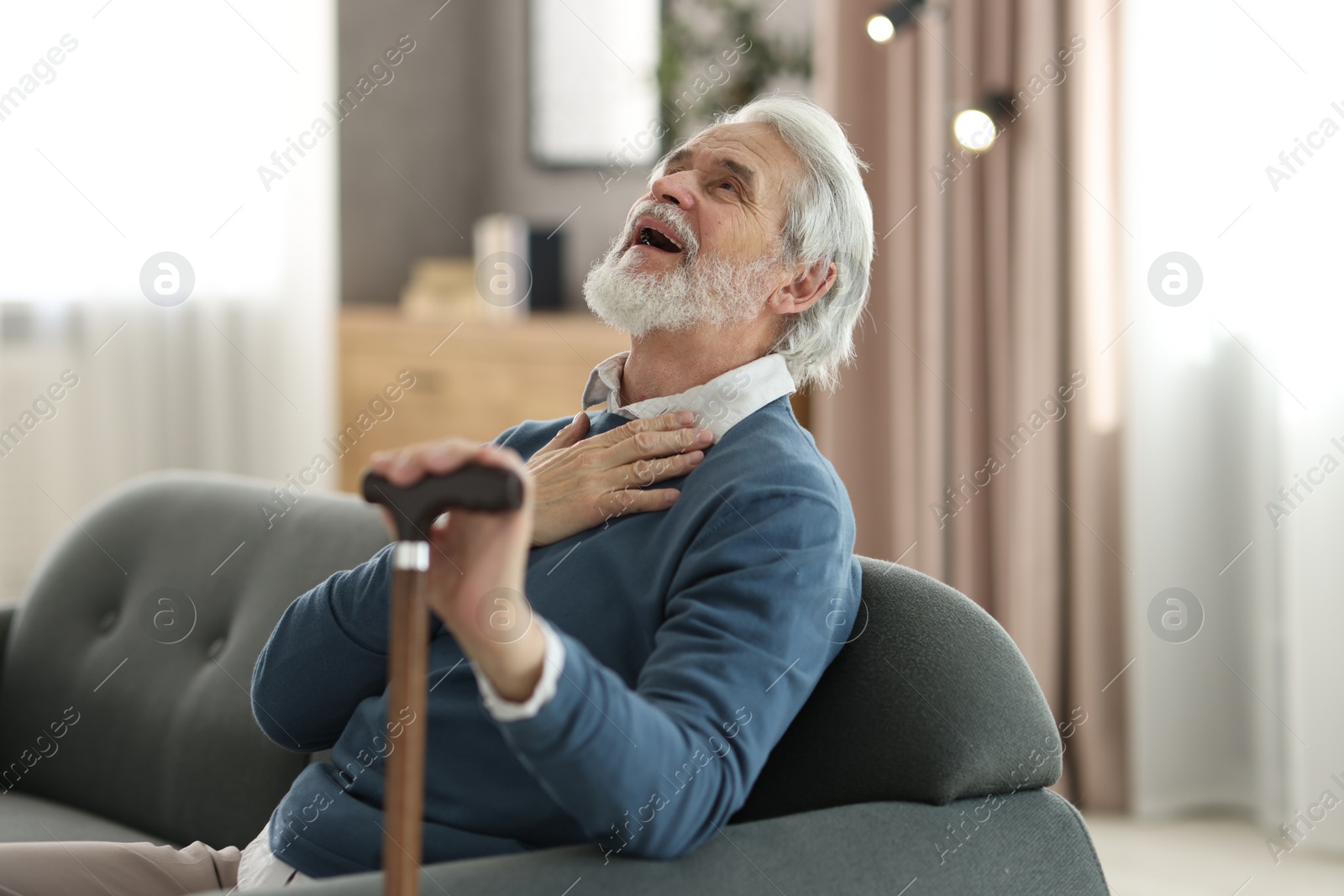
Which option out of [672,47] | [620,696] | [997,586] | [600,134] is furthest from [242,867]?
Result: [600,134]

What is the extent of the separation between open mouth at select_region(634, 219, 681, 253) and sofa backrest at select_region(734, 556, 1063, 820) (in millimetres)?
493

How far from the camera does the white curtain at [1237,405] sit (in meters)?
2.48

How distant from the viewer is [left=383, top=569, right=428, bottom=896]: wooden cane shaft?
895 mm

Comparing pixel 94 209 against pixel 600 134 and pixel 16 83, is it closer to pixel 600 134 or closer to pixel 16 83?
pixel 16 83

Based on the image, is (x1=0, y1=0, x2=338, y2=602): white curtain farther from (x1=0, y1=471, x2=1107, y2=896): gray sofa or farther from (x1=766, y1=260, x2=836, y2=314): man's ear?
(x1=766, y1=260, x2=836, y2=314): man's ear

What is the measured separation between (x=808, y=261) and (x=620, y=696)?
68 centimetres

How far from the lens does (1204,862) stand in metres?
2.53

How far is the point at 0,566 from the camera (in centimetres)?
353

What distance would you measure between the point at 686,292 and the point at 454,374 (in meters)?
2.33

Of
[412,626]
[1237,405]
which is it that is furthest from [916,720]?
[1237,405]

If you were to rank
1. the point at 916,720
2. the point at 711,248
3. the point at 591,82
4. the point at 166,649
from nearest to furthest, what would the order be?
1. the point at 916,720
2. the point at 711,248
3. the point at 166,649
4. the point at 591,82

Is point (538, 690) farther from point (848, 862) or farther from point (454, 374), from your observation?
point (454, 374)

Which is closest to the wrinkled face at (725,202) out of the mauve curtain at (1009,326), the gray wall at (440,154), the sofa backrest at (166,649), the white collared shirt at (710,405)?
the white collared shirt at (710,405)

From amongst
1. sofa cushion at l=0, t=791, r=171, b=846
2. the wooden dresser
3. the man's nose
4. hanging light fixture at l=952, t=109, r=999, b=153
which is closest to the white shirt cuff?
the man's nose
